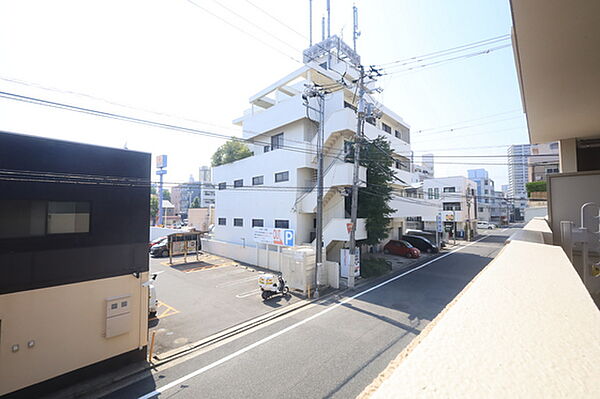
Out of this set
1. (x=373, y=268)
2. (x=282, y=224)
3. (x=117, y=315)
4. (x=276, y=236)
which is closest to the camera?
(x=117, y=315)

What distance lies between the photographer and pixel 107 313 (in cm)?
623

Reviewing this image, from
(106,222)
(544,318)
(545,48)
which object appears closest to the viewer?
(544,318)

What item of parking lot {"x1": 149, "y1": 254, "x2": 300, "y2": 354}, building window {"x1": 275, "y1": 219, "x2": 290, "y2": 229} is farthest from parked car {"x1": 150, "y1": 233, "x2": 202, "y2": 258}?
building window {"x1": 275, "y1": 219, "x2": 290, "y2": 229}

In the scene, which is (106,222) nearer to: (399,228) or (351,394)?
(351,394)

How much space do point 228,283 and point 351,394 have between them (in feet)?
29.7

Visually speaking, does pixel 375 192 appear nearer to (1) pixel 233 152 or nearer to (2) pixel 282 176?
(2) pixel 282 176

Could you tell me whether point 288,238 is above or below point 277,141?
below

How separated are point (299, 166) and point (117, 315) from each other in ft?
38.9

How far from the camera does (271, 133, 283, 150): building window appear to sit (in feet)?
63.0

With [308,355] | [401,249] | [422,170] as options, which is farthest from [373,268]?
[422,170]

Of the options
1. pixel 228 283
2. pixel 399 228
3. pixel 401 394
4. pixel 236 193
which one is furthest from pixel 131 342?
pixel 399 228

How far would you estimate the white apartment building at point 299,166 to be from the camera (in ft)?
49.8

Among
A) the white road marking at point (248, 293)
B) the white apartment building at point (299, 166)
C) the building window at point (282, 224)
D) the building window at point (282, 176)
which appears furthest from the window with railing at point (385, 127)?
the white road marking at point (248, 293)

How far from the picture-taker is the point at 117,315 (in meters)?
6.35
